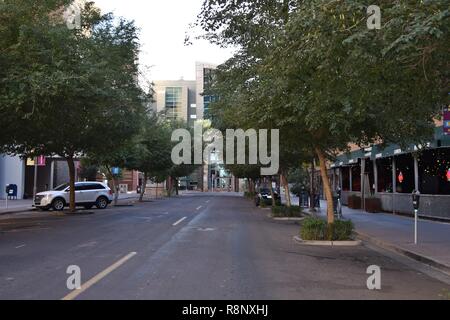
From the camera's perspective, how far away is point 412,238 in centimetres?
1706

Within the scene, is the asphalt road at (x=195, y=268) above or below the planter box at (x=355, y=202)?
below

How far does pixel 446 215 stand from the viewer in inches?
926

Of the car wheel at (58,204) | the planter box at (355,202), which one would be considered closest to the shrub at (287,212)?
the planter box at (355,202)

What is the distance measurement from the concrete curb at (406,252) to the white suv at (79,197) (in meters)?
21.1

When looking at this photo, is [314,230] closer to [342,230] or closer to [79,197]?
[342,230]

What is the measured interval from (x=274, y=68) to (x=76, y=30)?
11.5 meters

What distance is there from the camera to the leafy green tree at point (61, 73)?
51.8 ft

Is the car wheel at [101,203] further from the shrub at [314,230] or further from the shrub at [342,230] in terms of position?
the shrub at [342,230]

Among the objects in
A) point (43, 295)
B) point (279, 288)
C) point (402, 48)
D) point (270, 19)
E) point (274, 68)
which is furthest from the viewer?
point (270, 19)

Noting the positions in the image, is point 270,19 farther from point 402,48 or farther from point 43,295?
point 43,295

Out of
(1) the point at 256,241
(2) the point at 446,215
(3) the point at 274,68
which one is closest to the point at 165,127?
(2) the point at 446,215

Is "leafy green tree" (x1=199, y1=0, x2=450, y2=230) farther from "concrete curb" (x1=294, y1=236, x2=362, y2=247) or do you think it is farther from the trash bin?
the trash bin

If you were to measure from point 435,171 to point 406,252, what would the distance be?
1447 cm

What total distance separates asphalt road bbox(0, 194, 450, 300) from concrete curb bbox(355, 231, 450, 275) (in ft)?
1.74
